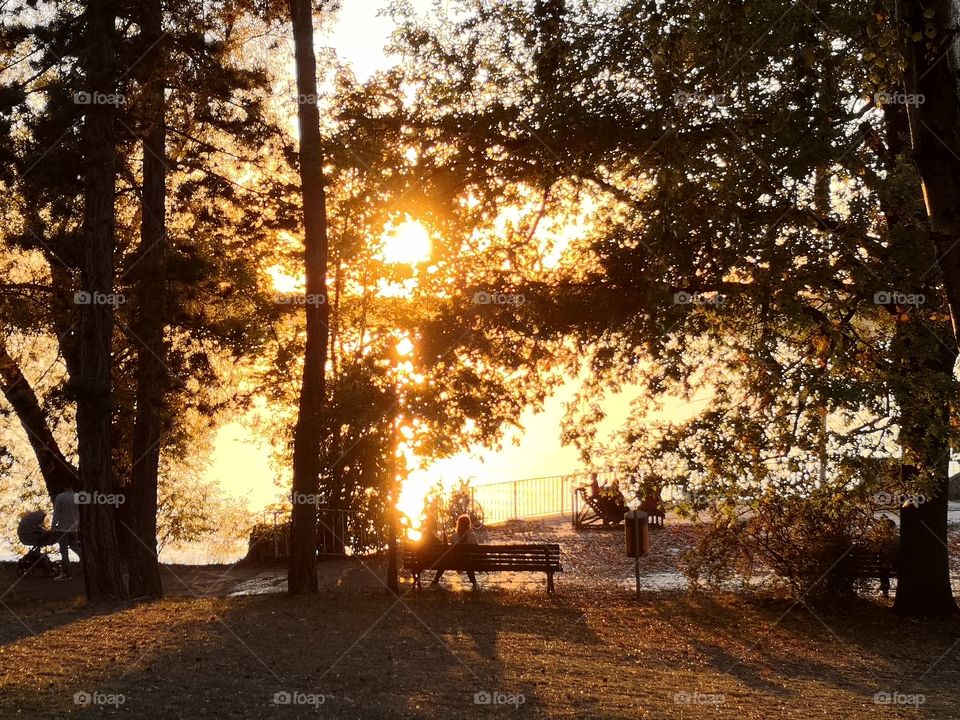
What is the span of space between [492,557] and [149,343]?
7.27 m

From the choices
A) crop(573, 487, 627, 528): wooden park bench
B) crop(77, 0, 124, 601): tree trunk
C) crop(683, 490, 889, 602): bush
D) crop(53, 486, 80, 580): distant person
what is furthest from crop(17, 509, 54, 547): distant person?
crop(683, 490, 889, 602): bush

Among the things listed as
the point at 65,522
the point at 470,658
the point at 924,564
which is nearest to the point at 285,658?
the point at 470,658

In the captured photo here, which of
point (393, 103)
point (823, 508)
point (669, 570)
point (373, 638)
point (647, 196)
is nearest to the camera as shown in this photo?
point (373, 638)

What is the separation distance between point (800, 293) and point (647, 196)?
2.41m

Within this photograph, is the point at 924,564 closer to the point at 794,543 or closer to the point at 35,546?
the point at 794,543

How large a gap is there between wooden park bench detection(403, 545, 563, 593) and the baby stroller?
8883mm

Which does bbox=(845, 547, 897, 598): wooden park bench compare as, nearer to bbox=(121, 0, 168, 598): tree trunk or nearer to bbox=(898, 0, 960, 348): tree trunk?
bbox=(898, 0, 960, 348): tree trunk

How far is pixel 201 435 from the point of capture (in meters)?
24.1

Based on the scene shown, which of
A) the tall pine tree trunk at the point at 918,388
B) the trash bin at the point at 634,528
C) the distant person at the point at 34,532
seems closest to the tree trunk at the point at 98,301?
the distant person at the point at 34,532

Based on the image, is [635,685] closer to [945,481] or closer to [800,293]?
[800,293]

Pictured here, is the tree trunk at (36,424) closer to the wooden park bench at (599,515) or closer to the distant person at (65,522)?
the distant person at (65,522)

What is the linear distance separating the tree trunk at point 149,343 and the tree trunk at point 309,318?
126 inches

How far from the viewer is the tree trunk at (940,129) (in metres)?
6.32

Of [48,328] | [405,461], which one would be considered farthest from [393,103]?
[48,328]
